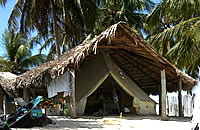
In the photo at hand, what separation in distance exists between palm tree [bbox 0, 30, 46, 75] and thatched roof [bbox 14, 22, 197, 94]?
913cm

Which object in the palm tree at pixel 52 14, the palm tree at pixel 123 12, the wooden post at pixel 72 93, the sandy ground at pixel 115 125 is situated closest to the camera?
the sandy ground at pixel 115 125

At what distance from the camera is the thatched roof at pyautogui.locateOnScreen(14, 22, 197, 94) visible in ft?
23.3

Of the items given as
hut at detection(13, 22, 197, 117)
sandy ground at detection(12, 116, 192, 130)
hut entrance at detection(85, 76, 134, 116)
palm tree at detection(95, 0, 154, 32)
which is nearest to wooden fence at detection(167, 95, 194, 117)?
hut at detection(13, 22, 197, 117)

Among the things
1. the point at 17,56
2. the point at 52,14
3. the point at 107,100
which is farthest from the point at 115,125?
the point at 17,56

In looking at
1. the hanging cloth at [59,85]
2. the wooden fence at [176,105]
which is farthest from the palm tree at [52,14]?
the wooden fence at [176,105]

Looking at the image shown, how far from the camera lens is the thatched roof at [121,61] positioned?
710 centimetres

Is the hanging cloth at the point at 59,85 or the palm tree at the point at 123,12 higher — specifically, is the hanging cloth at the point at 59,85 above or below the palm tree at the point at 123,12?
below

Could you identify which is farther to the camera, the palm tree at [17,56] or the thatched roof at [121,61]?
the palm tree at [17,56]

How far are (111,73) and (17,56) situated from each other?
35.1ft

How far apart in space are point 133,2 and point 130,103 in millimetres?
8144

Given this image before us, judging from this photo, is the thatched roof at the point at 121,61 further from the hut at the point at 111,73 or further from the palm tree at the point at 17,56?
the palm tree at the point at 17,56

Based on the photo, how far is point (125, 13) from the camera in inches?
639

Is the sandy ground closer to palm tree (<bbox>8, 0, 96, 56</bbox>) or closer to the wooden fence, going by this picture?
the wooden fence

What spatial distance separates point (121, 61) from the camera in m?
10.1
